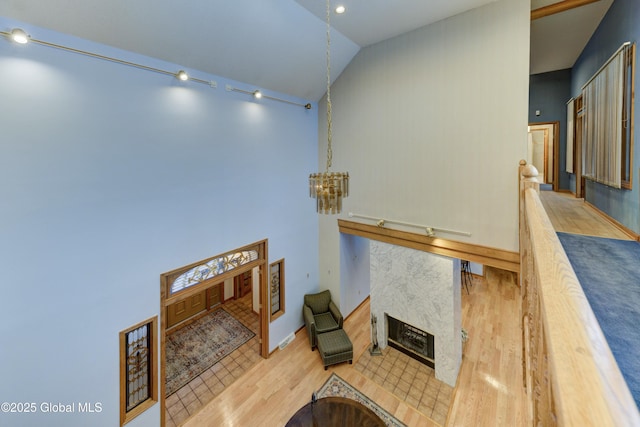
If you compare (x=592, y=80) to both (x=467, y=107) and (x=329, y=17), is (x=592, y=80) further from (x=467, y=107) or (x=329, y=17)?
(x=329, y=17)

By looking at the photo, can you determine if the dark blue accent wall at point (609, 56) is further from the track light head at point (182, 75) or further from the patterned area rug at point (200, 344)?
the patterned area rug at point (200, 344)

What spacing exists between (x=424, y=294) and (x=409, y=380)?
1.71 m

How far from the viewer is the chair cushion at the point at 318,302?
659 cm

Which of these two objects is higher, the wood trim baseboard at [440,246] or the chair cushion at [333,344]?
the wood trim baseboard at [440,246]

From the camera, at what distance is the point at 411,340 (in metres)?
5.73

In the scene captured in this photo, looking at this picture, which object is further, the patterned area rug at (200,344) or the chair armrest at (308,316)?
the chair armrest at (308,316)

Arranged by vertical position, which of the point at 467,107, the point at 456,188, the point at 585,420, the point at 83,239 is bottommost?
the point at 83,239

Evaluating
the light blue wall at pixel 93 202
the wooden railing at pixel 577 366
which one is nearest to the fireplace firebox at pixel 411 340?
the light blue wall at pixel 93 202

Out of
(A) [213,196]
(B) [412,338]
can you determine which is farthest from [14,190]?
(B) [412,338]

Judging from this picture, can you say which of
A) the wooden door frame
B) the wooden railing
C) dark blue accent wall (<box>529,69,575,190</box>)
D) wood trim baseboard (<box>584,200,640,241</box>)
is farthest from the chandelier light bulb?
dark blue accent wall (<box>529,69,575,190</box>)

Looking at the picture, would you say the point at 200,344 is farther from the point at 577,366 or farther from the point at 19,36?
the point at 577,366

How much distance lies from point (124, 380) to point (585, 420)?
4.93 m

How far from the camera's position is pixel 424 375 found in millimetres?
5352

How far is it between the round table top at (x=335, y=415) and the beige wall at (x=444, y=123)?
3136mm
